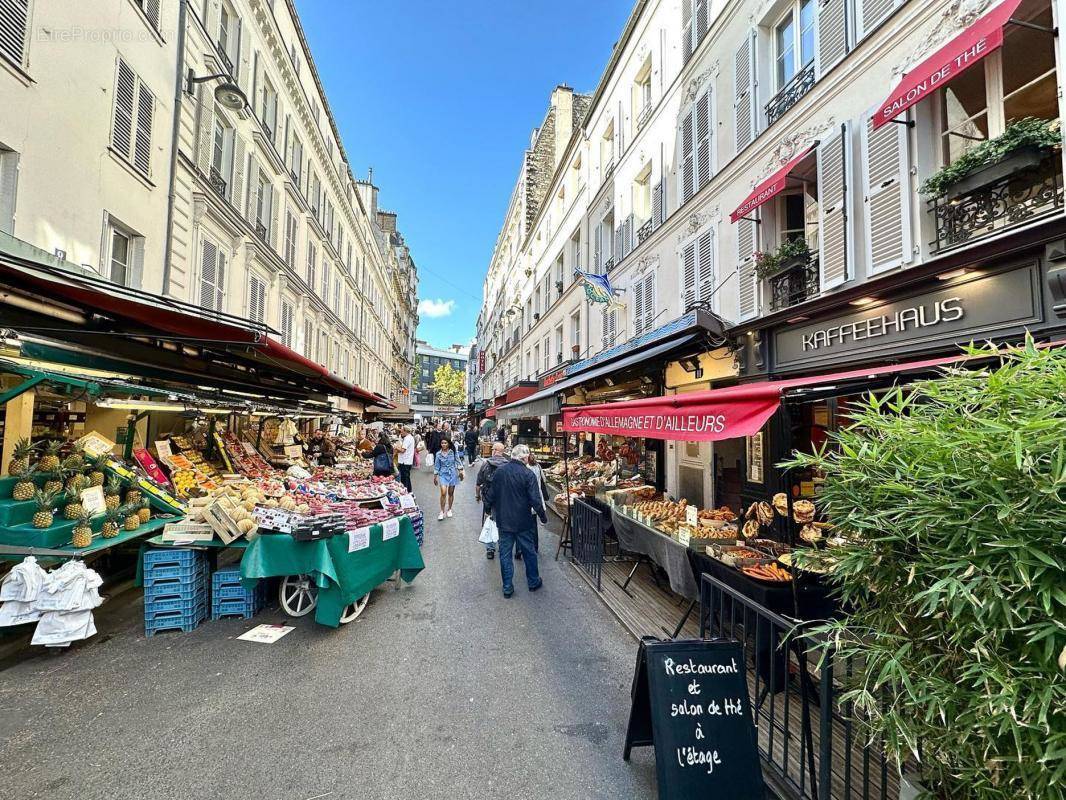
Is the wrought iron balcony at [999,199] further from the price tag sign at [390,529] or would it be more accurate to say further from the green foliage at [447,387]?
the green foliage at [447,387]

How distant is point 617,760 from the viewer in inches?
115

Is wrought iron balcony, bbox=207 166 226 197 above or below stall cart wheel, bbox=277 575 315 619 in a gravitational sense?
above

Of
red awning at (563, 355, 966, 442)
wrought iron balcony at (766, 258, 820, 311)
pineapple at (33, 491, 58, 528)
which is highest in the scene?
wrought iron balcony at (766, 258, 820, 311)

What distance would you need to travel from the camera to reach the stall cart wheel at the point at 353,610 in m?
4.93

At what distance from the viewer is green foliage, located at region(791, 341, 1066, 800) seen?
4.35 ft

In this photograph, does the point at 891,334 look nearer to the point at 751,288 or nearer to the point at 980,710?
the point at 751,288

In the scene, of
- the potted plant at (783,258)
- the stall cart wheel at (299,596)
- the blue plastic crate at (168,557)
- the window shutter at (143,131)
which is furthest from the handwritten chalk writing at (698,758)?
the window shutter at (143,131)

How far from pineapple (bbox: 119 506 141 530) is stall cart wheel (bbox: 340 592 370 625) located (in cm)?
239

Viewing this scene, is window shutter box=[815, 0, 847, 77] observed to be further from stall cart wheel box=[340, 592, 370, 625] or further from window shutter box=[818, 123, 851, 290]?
stall cart wheel box=[340, 592, 370, 625]

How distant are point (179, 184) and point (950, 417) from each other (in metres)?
12.6

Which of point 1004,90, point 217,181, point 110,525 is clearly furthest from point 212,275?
point 1004,90

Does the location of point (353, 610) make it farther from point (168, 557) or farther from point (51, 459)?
point (51, 459)

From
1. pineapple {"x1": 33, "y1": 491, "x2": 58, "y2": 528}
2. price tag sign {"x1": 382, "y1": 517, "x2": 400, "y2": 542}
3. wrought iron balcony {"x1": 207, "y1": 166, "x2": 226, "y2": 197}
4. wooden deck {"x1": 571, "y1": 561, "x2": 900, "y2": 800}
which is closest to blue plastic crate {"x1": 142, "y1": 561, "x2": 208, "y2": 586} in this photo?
pineapple {"x1": 33, "y1": 491, "x2": 58, "y2": 528}

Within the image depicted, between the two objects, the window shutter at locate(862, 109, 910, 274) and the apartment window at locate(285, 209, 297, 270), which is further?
the apartment window at locate(285, 209, 297, 270)
